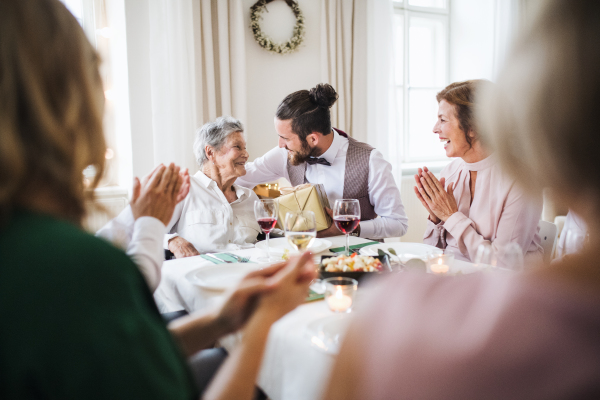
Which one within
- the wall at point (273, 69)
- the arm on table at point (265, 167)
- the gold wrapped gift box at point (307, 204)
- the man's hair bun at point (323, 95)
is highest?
Result: the wall at point (273, 69)

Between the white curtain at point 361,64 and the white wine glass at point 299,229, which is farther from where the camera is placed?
the white curtain at point 361,64

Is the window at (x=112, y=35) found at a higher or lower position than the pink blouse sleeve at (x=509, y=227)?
higher

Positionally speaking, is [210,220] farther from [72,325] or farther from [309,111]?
[72,325]

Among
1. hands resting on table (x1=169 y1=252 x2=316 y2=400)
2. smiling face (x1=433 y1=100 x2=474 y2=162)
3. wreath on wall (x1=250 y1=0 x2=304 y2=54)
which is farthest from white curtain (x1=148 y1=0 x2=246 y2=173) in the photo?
hands resting on table (x1=169 y1=252 x2=316 y2=400)

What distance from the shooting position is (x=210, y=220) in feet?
7.22

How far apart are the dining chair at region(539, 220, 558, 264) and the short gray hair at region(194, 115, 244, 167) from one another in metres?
1.61

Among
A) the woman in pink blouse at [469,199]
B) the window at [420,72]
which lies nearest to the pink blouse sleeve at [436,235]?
the woman in pink blouse at [469,199]

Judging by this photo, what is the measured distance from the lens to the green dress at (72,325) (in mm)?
406

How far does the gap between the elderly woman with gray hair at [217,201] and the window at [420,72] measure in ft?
9.08

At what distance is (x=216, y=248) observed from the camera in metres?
2.12

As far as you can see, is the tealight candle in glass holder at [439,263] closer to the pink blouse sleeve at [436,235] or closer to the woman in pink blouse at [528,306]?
the pink blouse sleeve at [436,235]

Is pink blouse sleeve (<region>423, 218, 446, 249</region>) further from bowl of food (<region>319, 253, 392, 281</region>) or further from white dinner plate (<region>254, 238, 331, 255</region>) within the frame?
bowl of food (<region>319, 253, 392, 281</region>)

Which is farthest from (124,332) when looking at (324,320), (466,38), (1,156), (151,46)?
(466,38)

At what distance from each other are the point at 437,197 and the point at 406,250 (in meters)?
0.42
